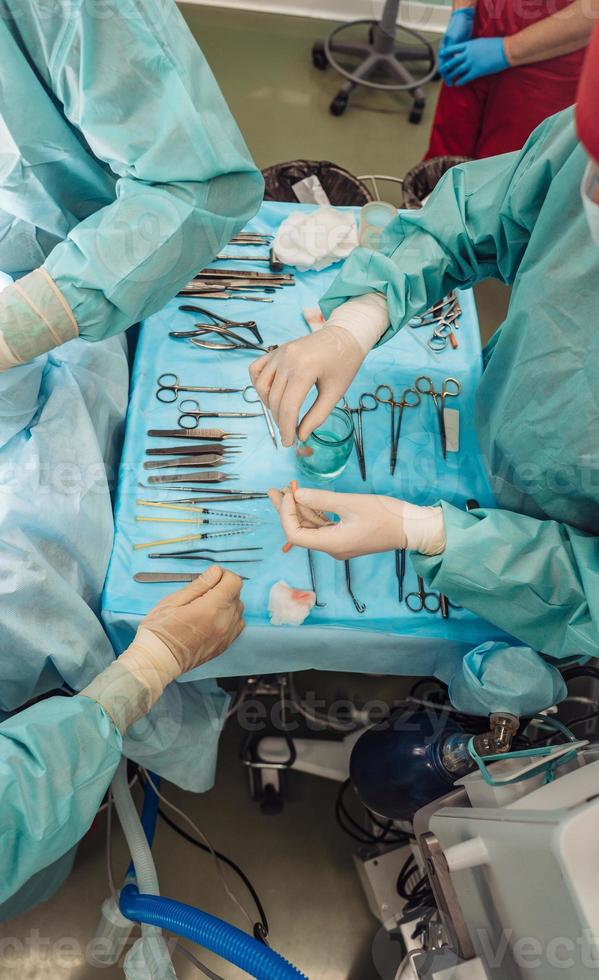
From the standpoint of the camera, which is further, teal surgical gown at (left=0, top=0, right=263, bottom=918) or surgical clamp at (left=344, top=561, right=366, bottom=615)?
surgical clamp at (left=344, top=561, right=366, bottom=615)

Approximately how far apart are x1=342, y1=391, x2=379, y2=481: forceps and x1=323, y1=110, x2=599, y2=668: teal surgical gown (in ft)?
0.75

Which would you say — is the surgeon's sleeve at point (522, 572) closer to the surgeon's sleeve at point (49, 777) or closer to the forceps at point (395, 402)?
the forceps at point (395, 402)

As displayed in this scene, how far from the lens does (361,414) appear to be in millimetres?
1669

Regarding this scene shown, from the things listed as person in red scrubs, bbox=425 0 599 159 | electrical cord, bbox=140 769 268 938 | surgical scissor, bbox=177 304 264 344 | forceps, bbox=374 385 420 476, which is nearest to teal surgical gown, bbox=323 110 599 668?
forceps, bbox=374 385 420 476

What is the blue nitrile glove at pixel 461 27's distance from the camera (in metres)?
2.62

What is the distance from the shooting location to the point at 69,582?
1.38 metres

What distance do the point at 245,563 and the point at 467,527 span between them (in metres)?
0.47

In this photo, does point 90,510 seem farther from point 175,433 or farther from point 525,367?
point 525,367

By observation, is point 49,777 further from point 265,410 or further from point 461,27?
point 461,27

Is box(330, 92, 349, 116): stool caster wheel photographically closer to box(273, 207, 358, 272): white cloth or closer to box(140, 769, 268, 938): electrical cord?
box(273, 207, 358, 272): white cloth

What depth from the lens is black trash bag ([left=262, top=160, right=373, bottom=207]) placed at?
2574 millimetres

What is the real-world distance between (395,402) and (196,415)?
48 centimetres

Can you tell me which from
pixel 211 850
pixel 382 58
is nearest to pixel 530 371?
pixel 211 850

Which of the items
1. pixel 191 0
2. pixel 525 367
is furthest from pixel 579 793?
pixel 191 0
